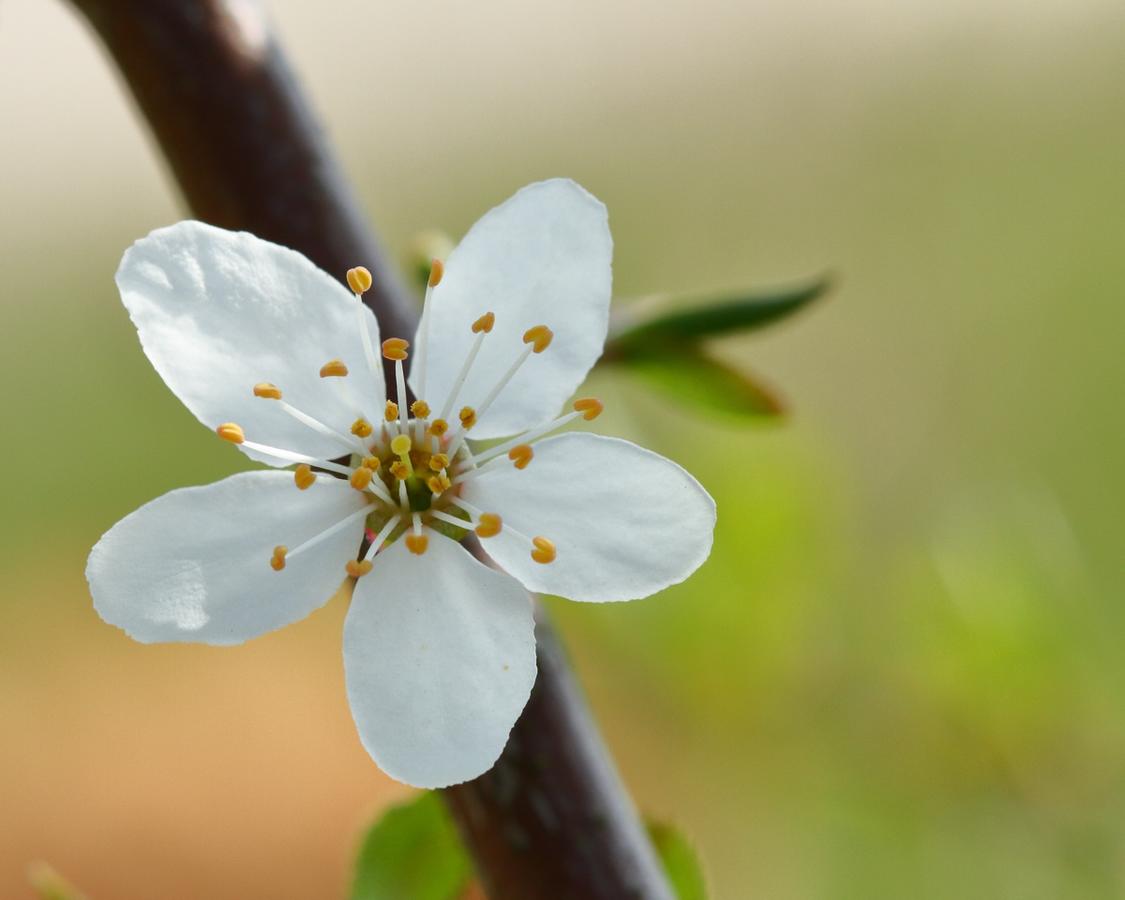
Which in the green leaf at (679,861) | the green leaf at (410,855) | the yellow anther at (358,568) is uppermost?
the yellow anther at (358,568)

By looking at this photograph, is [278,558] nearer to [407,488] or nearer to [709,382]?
[407,488]

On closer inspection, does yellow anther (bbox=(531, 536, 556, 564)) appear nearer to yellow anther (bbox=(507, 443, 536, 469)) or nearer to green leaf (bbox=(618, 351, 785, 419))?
yellow anther (bbox=(507, 443, 536, 469))

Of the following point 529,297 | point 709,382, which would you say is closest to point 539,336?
point 529,297

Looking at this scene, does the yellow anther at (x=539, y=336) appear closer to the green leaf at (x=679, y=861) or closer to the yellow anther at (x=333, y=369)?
the yellow anther at (x=333, y=369)

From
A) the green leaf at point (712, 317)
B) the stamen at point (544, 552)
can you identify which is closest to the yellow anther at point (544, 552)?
the stamen at point (544, 552)

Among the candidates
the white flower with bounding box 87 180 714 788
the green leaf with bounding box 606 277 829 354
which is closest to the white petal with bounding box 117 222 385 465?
the white flower with bounding box 87 180 714 788

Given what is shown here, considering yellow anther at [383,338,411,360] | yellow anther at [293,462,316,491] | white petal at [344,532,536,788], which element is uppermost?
yellow anther at [383,338,411,360]
